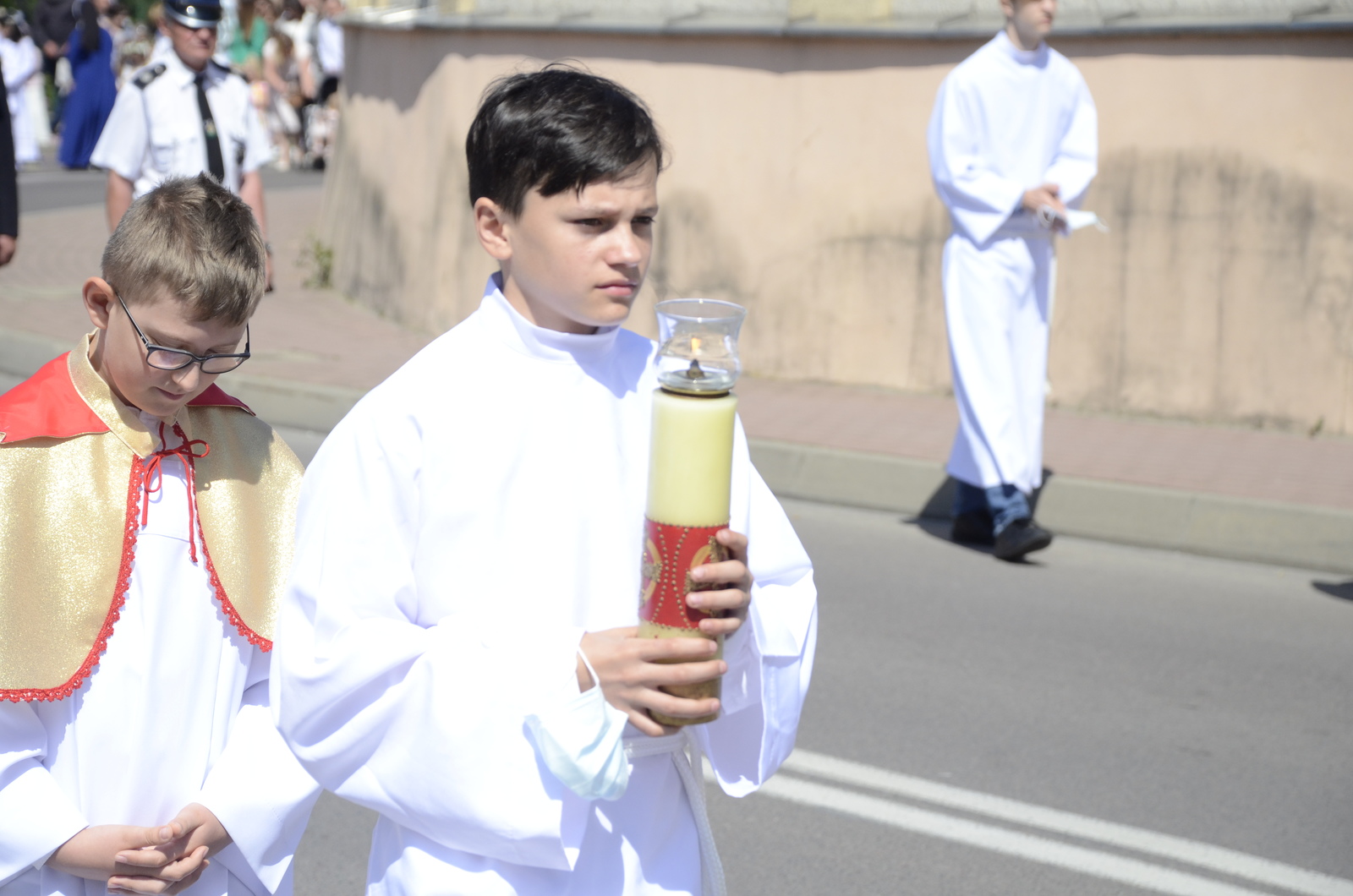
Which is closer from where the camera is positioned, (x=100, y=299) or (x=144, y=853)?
(x=144, y=853)

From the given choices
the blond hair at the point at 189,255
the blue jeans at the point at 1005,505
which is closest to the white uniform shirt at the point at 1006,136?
the blue jeans at the point at 1005,505

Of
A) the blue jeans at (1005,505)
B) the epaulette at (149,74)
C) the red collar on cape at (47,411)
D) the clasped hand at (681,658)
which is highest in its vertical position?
the epaulette at (149,74)

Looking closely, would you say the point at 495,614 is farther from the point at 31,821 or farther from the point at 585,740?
the point at 31,821

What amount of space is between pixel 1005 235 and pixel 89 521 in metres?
5.40

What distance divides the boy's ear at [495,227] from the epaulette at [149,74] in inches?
207

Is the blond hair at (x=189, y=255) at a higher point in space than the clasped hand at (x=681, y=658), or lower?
higher

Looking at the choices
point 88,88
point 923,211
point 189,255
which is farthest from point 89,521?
point 88,88

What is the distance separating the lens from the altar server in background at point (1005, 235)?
6801mm

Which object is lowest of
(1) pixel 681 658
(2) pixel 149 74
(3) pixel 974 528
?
(3) pixel 974 528

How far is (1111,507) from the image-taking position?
7.33 metres

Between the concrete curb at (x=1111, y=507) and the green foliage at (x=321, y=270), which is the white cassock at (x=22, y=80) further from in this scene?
the concrete curb at (x=1111, y=507)

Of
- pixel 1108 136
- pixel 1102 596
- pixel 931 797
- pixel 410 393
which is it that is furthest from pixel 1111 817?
pixel 1108 136

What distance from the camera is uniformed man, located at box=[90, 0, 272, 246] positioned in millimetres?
6711

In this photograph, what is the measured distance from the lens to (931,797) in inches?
171
